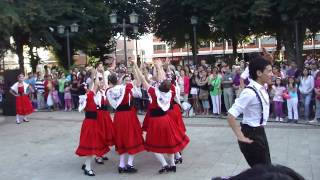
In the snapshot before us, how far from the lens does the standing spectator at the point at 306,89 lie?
14.3m

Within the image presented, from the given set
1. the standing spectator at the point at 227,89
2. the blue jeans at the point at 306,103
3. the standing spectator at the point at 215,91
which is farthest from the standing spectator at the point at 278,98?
the standing spectator at the point at 215,91

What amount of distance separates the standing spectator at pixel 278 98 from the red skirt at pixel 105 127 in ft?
22.8

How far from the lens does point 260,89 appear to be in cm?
521

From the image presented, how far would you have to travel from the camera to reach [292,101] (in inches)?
560

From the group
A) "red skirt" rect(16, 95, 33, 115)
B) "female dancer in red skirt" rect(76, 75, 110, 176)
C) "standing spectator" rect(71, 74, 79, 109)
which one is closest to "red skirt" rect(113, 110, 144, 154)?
"female dancer in red skirt" rect(76, 75, 110, 176)

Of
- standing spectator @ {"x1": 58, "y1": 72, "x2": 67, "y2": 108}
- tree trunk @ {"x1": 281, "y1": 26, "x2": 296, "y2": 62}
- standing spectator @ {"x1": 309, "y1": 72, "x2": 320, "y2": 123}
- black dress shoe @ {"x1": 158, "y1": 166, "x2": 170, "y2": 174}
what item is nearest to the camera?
black dress shoe @ {"x1": 158, "y1": 166, "x2": 170, "y2": 174}

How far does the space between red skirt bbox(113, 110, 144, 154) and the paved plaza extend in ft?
1.50

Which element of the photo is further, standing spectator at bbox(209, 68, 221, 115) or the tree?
the tree

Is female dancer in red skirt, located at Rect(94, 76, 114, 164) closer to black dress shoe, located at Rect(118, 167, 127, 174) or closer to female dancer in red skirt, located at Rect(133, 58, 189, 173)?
black dress shoe, located at Rect(118, 167, 127, 174)

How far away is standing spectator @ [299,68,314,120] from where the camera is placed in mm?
14344

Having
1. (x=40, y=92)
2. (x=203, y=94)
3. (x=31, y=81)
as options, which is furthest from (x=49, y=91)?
(x=203, y=94)

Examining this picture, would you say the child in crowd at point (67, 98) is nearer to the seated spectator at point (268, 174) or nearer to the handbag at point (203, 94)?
the handbag at point (203, 94)

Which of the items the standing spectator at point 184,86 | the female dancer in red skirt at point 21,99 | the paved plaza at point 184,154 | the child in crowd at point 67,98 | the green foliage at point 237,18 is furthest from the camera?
the green foliage at point 237,18

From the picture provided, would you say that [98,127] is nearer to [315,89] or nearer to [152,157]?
[152,157]
